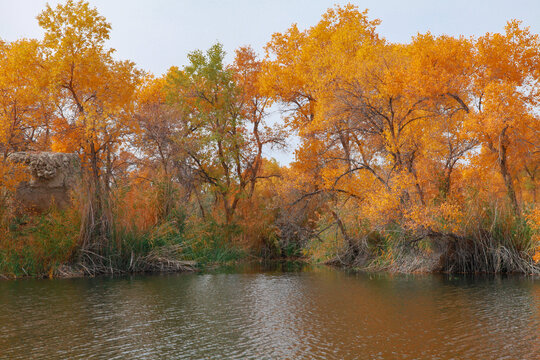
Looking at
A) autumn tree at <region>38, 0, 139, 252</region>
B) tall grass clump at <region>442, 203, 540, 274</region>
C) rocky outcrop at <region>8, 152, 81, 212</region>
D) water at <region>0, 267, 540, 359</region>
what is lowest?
water at <region>0, 267, 540, 359</region>

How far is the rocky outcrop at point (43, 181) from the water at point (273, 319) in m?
6.84

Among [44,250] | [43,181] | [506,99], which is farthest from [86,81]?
[506,99]

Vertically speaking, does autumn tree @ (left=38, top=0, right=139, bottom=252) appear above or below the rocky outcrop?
above

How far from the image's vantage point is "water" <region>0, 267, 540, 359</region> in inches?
296

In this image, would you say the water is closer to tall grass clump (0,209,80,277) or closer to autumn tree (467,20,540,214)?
tall grass clump (0,209,80,277)

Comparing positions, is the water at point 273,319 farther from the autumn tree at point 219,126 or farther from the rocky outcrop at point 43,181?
the autumn tree at point 219,126

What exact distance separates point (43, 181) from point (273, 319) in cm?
1581

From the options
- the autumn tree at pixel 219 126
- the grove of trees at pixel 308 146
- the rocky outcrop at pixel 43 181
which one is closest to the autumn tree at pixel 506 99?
the grove of trees at pixel 308 146

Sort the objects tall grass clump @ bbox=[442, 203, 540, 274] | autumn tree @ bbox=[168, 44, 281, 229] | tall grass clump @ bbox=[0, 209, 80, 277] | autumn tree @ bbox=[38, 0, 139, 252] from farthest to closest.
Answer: autumn tree @ bbox=[168, 44, 281, 229] → autumn tree @ bbox=[38, 0, 139, 252] → tall grass clump @ bbox=[0, 209, 80, 277] → tall grass clump @ bbox=[442, 203, 540, 274]

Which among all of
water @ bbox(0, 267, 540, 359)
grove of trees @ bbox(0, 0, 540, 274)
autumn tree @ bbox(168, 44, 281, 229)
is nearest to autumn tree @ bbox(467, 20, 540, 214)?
grove of trees @ bbox(0, 0, 540, 274)

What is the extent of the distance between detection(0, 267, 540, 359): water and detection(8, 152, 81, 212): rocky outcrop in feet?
22.4

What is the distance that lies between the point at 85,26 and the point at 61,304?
1455 centimetres

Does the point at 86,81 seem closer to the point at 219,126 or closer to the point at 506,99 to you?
the point at 219,126

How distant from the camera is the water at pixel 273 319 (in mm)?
7527
